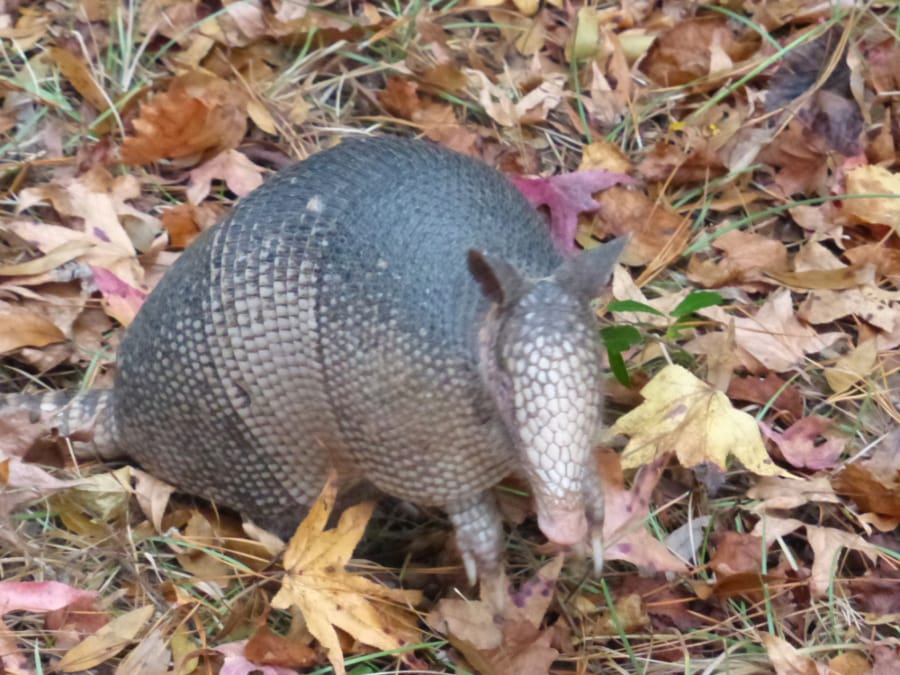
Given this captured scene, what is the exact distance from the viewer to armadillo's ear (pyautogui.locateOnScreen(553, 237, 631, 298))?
235 cm

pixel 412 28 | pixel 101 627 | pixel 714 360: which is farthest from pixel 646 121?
pixel 101 627

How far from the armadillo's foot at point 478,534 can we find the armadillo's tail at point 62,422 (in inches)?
46.2

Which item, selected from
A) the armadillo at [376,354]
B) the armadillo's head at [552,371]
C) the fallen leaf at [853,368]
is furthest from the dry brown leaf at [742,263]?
the armadillo's head at [552,371]

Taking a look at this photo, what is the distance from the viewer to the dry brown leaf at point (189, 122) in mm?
3969

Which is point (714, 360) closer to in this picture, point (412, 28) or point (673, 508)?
point (673, 508)

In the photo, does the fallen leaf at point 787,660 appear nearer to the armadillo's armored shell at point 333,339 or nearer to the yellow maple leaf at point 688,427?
the yellow maple leaf at point 688,427

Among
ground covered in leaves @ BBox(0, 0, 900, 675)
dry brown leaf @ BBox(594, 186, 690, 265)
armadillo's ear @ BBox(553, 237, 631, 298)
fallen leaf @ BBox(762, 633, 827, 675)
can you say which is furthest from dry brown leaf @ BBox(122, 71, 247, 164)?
fallen leaf @ BBox(762, 633, 827, 675)

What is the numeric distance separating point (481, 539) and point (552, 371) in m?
0.86

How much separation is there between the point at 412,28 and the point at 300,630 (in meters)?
2.59

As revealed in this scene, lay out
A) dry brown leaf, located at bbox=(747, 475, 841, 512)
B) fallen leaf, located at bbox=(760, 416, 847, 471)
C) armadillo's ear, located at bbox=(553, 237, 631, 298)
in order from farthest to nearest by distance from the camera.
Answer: fallen leaf, located at bbox=(760, 416, 847, 471) → dry brown leaf, located at bbox=(747, 475, 841, 512) → armadillo's ear, located at bbox=(553, 237, 631, 298)

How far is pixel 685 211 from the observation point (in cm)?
411

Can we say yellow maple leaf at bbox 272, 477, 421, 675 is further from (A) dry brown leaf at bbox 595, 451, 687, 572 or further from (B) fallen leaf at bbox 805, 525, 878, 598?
(B) fallen leaf at bbox 805, 525, 878, 598

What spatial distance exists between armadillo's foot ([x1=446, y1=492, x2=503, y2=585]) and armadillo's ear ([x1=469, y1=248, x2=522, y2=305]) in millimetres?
741

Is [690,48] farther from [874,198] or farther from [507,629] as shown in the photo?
[507,629]
